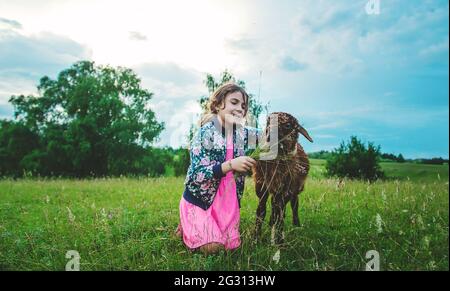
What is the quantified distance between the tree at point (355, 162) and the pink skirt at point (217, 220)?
3.67m

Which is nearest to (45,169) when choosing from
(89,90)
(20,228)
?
(89,90)

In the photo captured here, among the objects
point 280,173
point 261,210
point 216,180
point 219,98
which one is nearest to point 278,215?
point 261,210

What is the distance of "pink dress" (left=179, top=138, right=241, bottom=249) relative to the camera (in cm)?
406

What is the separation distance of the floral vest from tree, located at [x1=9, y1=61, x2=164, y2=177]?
13.5 m

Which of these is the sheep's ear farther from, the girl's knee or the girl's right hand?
the girl's knee

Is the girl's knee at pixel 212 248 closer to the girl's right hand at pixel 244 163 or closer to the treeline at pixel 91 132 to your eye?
the girl's right hand at pixel 244 163

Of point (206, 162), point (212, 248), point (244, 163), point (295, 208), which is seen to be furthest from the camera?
point (295, 208)

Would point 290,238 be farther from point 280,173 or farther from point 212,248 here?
point 212,248

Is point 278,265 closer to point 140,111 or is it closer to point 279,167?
point 279,167

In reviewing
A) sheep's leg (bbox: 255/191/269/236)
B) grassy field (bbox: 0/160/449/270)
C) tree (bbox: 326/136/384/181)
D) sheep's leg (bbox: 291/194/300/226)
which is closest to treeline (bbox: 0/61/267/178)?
tree (bbox: 326/136/384/181)

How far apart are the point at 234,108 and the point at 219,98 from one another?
0.20m

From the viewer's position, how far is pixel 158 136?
57.6ft

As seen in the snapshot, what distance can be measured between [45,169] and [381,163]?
60.1ft

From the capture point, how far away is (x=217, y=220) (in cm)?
420
